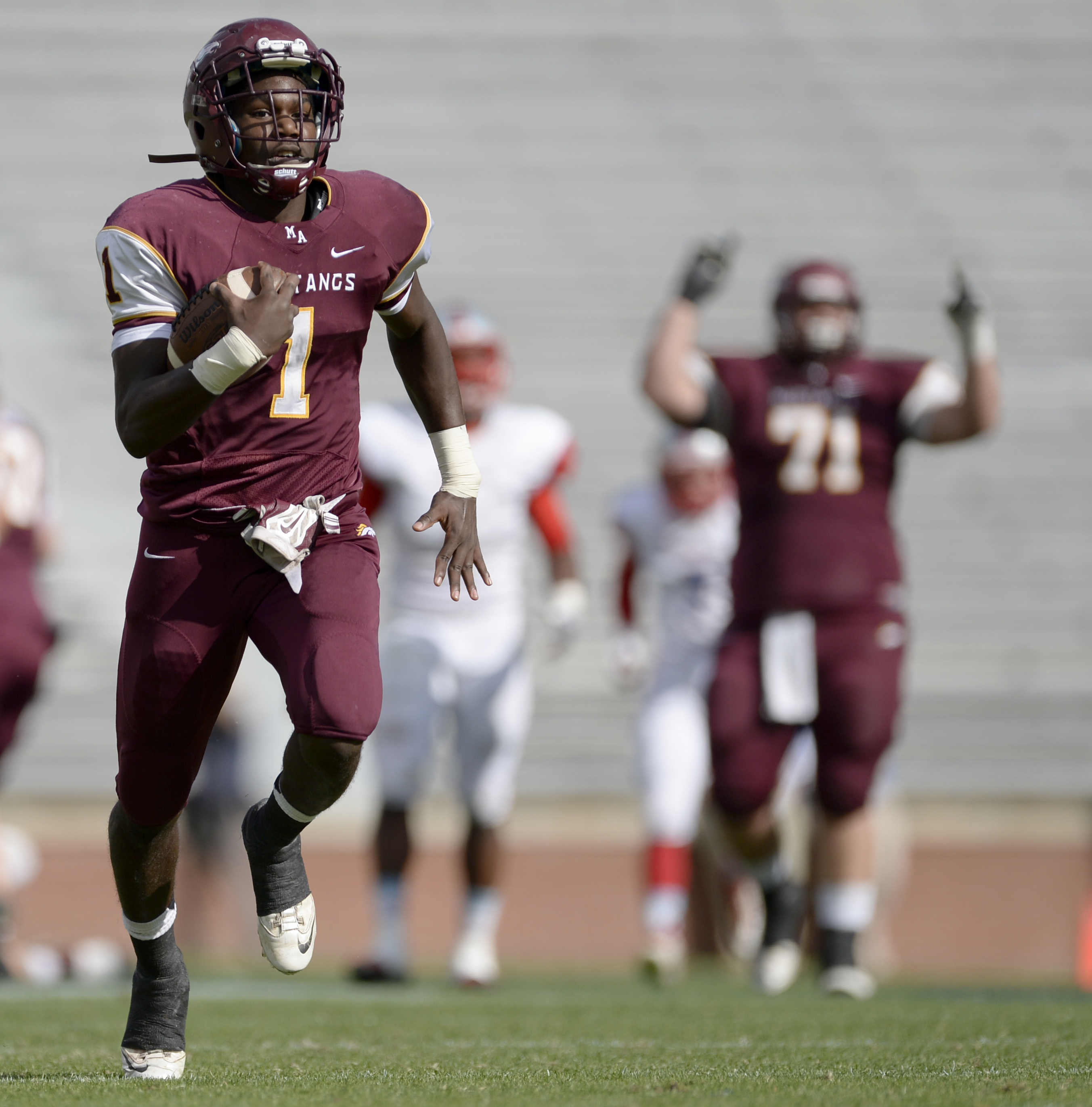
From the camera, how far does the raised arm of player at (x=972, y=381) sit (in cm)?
523

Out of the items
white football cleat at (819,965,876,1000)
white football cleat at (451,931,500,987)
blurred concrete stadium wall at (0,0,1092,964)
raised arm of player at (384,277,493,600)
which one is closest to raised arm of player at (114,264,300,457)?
raised arm of player at (384,277,493,600)

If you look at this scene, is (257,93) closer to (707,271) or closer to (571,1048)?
(571,1048)

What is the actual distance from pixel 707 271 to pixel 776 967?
2.04 meters

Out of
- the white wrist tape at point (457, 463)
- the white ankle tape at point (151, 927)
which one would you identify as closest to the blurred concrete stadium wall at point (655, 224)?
the white wrist tape at point (457, 463)

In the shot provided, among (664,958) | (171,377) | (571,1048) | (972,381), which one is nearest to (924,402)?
(972,381)

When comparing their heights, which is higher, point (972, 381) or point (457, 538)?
point (972, 381)

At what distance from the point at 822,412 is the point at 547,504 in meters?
1.48

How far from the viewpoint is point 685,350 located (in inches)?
213

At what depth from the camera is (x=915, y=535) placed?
33.4ft

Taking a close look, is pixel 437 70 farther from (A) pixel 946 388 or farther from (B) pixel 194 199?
(B) pixel 194 199

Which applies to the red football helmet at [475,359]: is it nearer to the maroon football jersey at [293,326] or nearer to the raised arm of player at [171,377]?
the maroon football jersey at [293,326]

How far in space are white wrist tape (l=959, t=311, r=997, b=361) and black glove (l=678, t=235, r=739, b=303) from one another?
0.71 m

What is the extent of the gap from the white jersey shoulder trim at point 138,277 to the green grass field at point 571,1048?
49.7 inches

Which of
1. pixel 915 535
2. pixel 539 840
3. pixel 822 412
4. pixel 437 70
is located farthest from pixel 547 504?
pixel 437 70
